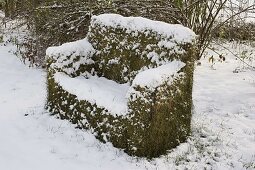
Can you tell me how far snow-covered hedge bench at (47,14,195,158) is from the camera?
440 cm

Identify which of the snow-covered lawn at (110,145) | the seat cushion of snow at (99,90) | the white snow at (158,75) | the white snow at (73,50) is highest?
the white snow at (73,50)

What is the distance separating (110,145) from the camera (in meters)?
4.68

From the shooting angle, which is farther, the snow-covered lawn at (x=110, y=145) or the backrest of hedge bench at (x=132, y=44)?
the backrest of hedge bench at (x=132, y=44)

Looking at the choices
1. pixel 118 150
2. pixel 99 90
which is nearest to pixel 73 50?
pixel 99 90

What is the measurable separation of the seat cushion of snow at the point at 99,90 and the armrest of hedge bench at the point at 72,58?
4.4 inches

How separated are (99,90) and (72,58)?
89 centimetres

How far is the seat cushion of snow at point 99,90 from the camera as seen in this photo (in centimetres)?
470

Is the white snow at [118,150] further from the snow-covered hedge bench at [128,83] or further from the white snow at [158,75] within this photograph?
the white snow at [158,75]

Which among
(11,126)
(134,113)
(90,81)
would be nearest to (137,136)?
(134,113)

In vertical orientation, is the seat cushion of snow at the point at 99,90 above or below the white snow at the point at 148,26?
below

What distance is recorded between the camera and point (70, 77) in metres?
5.81

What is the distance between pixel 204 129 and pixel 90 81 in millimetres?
1791

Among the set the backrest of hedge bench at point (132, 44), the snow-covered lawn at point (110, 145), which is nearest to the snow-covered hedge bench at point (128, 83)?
the backrest of hedge bench at point (132, 44)

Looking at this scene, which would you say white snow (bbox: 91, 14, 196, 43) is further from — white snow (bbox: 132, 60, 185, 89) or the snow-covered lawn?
the snow-covered lawn
